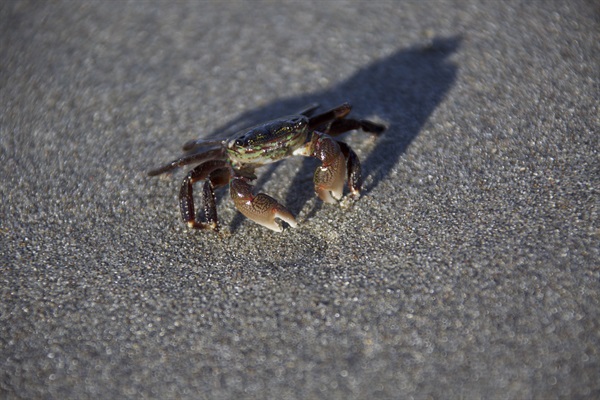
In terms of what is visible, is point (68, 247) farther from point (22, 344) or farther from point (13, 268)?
point (22, 344)

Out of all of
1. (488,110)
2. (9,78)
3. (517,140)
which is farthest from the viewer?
(9,78)

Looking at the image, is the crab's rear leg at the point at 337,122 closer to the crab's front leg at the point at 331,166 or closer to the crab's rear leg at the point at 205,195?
the crab's front leg at the point at 331,166

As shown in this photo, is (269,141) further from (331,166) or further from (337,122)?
(337,122)

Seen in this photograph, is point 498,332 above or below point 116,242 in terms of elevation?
below

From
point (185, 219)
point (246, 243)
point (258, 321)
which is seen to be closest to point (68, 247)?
point (185, 219)

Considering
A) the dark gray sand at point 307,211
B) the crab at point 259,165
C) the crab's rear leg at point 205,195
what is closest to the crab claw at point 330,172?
the crab at point 259,165

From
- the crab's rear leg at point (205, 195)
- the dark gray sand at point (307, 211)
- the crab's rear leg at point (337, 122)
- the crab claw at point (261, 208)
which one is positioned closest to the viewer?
the dark gray sand at point (307, 211)

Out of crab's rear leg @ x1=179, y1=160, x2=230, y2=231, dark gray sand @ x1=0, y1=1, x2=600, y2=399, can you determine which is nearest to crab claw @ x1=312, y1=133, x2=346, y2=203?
dark gray sand @ x1=0, y1=1, x2=600, y2=399
